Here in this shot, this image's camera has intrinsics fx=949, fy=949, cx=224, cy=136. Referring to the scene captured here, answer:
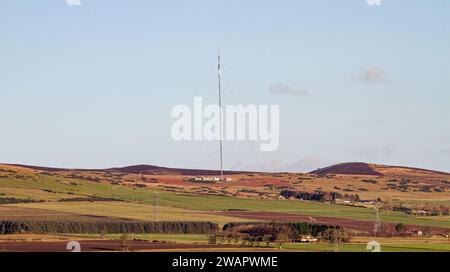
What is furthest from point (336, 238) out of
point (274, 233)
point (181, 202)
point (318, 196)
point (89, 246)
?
point (318, 196)

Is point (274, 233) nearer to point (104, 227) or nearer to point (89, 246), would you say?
point (89, 246)

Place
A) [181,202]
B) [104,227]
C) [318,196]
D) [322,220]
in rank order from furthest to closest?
[318,196] → [181,202] → [322,220] → [104,227]

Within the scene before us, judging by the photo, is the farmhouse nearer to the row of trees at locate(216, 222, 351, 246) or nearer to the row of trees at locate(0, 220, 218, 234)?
the row of trees at locate(216, 222, 351, 246)

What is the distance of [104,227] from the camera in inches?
4481

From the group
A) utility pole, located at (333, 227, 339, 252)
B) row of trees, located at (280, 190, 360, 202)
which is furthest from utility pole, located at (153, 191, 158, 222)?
utility pole, located at (333, 227, 339, 252)

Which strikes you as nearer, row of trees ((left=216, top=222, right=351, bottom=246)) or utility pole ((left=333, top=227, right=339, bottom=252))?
utility pole ((left=333, top=227, right=339, bottom=252))

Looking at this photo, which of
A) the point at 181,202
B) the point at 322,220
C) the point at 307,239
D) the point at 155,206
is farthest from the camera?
the point at 181,202

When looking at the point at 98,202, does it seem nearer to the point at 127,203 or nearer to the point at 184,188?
the point at 127,203

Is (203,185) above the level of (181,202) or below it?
above

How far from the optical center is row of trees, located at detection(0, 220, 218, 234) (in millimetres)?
110688

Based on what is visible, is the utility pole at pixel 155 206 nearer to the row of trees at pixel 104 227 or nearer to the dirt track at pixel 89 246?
the row of trees at pixel 104 227

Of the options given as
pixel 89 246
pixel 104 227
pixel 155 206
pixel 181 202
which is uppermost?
pixel 181 202

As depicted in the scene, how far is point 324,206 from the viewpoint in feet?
506
